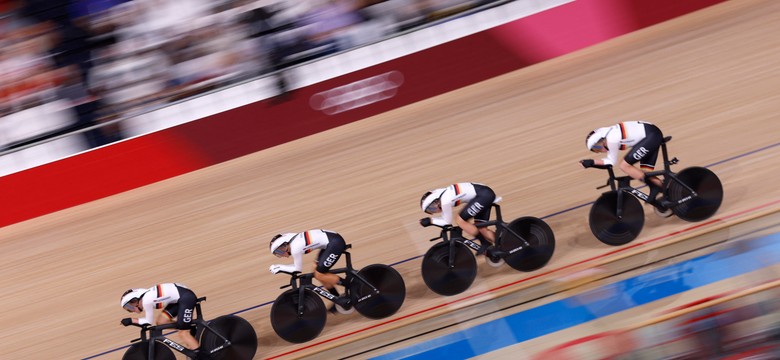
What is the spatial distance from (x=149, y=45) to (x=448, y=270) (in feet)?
16.8

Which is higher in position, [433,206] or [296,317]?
[433,206]

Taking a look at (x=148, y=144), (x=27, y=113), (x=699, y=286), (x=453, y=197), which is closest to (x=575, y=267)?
(x=453, y=197)

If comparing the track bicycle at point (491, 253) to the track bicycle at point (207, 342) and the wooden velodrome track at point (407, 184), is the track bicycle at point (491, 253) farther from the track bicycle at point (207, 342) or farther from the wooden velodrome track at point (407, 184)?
the track bicycle at point (207, 342)

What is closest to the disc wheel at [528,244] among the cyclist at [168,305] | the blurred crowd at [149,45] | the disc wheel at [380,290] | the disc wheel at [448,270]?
the disc wheel at [448,270]

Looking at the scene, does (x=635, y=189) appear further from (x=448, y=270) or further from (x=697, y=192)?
(x=448, y=270)

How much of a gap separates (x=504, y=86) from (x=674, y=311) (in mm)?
5967

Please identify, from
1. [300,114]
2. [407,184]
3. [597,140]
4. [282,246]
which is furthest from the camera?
[300,114]

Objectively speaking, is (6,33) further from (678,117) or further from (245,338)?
(678,117)

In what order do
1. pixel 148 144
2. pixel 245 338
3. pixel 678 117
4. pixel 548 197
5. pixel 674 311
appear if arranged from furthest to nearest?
pixel 148 144
pixel 678 117
pixel 548 197
pixel 245 338
pixel 674 311

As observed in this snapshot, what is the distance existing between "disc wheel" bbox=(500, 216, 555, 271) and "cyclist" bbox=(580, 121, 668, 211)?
1.65ft

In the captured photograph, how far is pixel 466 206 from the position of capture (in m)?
5.54

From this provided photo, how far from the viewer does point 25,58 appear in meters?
9.18

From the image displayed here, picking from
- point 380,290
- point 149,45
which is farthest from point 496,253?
point 149,45

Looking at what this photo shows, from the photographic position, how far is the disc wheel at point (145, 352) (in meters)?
5.33
